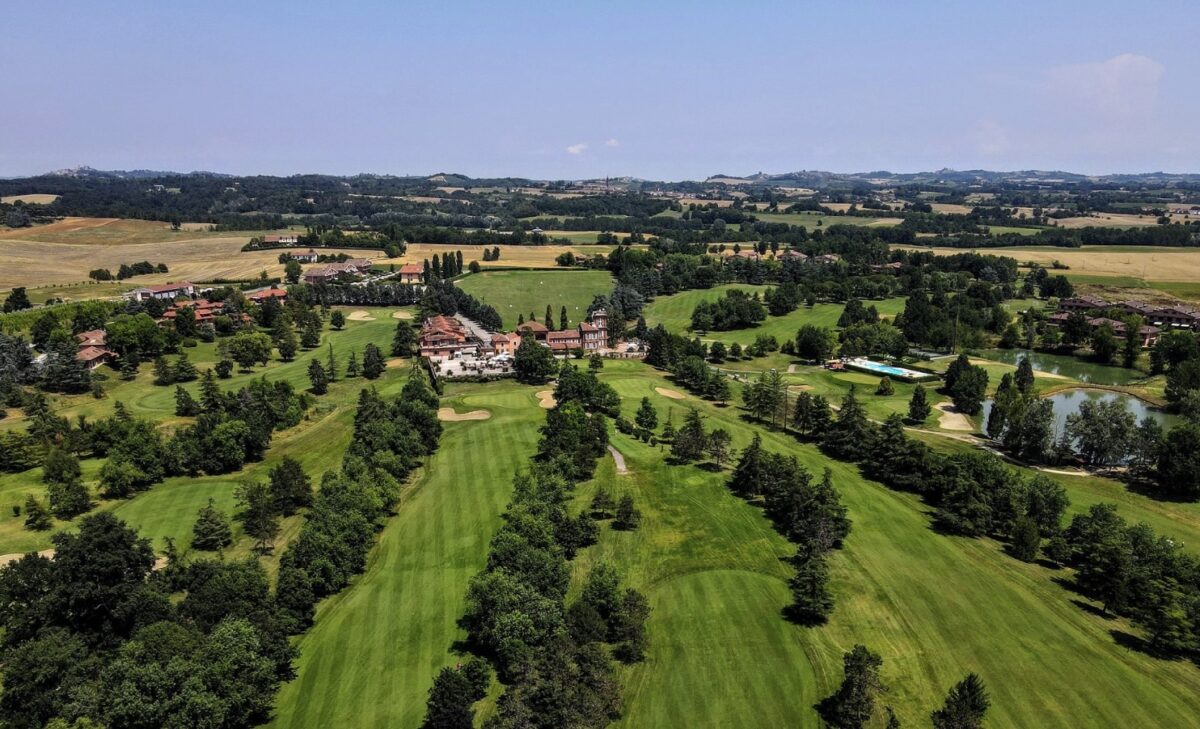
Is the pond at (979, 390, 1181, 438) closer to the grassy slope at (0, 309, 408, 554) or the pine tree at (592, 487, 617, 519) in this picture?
the pine tree at (592, 487, 617, 519)

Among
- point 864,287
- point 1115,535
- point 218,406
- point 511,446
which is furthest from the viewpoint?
point 864,287

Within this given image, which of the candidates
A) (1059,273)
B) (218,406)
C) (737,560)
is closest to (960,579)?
(737,560)

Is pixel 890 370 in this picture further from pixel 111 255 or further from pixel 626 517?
pixel 111 255

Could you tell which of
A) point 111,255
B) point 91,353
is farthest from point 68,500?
point 111,255

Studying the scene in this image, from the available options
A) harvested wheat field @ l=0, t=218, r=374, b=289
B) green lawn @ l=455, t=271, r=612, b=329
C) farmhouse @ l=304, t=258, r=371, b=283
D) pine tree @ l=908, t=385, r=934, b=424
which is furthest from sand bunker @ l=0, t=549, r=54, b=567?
harvested wheat field @ l=0, t=218, r=374, b=289

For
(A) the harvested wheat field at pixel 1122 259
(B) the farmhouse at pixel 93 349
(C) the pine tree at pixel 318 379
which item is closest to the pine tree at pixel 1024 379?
(C) the pine tree at pixel 318 379

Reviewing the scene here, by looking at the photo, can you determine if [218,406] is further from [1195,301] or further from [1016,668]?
[1195,301]

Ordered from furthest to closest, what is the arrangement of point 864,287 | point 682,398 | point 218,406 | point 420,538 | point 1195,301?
point 864,287, point 1195,301, point 682,398, point 218,406, point 420,538
